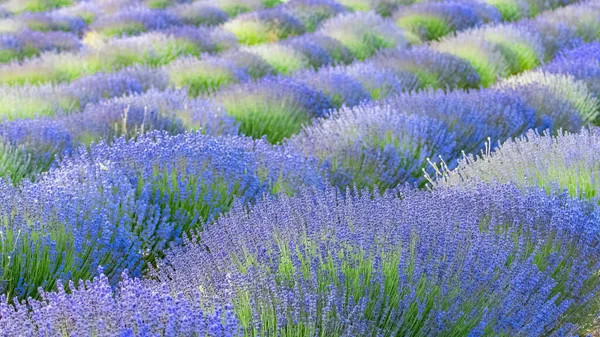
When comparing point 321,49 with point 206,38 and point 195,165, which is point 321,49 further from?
point 195,165

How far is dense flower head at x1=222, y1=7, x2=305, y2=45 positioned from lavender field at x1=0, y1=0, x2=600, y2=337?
7.66 feet

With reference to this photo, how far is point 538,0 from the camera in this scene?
34.8ft

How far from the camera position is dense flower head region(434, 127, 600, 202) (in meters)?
3.00

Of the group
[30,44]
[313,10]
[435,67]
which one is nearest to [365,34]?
[435,67]

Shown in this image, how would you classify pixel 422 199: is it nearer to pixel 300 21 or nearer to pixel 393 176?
pixel 393 176

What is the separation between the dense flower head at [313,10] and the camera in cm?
967

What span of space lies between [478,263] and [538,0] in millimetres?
9279

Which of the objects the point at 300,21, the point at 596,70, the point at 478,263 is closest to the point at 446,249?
the point at 478,263

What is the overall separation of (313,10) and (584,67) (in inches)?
193

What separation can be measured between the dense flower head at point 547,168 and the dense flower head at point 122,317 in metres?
1.57

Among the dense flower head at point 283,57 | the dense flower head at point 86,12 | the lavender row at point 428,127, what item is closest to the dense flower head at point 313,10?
the dense flower head at point 283,57

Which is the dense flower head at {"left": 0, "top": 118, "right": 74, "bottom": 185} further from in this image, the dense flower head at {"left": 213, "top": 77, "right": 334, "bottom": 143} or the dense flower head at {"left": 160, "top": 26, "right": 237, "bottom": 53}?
the dense flower head at {"left": 160, "top": 26, "right": 237, "bottom": 53}

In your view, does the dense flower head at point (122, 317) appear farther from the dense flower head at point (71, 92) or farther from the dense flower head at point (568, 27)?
the dense flower head at point (568, 27)

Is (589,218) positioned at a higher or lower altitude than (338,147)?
higher
